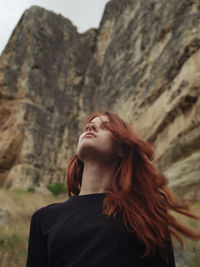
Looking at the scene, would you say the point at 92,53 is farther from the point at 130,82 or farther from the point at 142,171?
the point at 142,171

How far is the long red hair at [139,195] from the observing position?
1.46 m

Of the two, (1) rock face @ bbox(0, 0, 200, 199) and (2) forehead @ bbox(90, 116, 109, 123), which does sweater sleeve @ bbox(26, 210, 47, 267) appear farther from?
(1) rock face @ bbox(0, 0, 200, 199)

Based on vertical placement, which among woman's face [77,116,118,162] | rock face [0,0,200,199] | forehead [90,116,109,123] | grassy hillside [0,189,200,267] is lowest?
grassy hillside [0,189,200,267]

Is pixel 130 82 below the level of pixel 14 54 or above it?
below

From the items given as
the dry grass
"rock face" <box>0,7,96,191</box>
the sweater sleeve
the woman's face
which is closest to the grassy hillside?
the dry grass

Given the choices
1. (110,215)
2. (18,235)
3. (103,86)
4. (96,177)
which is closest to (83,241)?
(110,215)

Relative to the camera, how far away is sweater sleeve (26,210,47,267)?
1.54m

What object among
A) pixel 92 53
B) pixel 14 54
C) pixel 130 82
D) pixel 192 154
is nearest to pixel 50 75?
pixel 14 54

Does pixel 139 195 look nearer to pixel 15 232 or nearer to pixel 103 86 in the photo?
pixel 15 232

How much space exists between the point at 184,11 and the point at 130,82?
14.3 ft

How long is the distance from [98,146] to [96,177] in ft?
0.67

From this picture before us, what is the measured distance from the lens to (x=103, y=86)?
18719 millimetres

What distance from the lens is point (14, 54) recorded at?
1861 cm

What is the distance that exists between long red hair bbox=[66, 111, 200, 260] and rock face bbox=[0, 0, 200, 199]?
4.45 meters
